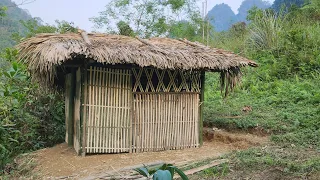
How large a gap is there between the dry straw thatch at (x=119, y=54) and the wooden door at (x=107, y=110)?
1.73 feet

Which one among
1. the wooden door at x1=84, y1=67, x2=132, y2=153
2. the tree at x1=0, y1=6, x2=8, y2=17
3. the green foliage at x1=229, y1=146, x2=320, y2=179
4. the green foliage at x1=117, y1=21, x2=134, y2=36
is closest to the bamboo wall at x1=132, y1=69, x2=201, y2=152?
the wooden door at x1=84, y1=67, x2=132, y2=153

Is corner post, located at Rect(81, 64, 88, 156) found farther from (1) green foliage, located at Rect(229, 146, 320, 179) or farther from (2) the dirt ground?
(1) green foliage, located at Rect(229, 146, 320, 179)

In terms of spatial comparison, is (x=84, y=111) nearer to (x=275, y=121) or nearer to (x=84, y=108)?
(x=84, y=108)

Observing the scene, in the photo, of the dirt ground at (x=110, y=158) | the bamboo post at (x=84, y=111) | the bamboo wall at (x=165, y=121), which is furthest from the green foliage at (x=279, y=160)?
the bamboo post at (x=84, y=111)

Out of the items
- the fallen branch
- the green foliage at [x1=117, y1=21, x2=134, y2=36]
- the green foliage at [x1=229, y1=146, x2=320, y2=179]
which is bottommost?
the fallen branch

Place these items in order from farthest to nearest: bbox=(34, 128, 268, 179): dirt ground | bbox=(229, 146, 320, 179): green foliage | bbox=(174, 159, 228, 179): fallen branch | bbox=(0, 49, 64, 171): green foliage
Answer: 1. bbox=(0, 49, 64, 171): green foliage
2. bbox=(34, 128, 268, 179): dirt ground
3. bbox=(174, 159, 228, 179): fallen branch
4. bbox=(229, 146, 320, 179): green foliage

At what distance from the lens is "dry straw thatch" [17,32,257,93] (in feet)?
17.0

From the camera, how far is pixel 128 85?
6.04 metres

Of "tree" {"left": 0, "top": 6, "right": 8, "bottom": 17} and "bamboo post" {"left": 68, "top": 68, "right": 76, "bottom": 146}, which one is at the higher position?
"tree" {"left": 0, "top": 6, "right": 8, "bottom": 17}

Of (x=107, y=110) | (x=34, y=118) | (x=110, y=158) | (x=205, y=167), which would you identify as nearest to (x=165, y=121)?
(x=107, y=110)

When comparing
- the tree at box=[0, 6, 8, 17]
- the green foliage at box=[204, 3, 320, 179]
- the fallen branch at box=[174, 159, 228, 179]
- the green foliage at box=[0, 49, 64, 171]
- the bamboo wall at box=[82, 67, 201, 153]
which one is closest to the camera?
the fallen branch at box=[174, 159, 228, 179]

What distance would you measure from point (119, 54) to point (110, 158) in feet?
5.95

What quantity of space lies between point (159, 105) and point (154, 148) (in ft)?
2.70

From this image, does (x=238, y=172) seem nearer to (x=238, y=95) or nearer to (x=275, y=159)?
(x=275, y=159)
